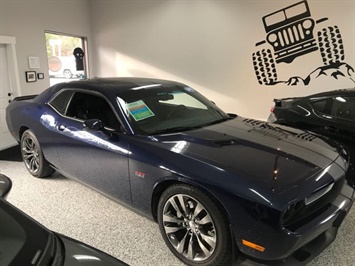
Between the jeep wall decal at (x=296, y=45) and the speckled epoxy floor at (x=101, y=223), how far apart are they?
3.69 metres

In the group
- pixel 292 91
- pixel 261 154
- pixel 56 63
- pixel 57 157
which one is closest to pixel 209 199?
pixel 261 154

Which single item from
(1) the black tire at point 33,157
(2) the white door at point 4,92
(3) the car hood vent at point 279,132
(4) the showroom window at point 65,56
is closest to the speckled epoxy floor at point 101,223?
(1) the black tire at point 33,157

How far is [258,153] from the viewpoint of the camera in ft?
7.08

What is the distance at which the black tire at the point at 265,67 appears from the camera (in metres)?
6.32

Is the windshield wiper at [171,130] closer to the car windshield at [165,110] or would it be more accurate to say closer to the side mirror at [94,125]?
the car windshield at [165,110]

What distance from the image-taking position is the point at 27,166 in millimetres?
3938

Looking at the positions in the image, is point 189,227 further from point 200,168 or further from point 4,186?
point 4,186

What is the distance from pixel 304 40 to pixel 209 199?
524cm

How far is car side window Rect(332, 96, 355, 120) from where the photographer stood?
348 centimetres

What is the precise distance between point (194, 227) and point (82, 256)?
3.29 feet

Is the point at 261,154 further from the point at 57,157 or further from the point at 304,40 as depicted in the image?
the point at 304,40

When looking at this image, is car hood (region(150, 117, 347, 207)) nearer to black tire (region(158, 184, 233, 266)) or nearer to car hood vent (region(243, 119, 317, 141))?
car hood vent (region(243, 119, 317, 141))

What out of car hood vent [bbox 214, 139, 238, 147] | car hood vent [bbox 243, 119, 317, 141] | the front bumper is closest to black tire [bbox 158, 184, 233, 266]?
the front bumper

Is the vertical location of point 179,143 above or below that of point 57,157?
above
